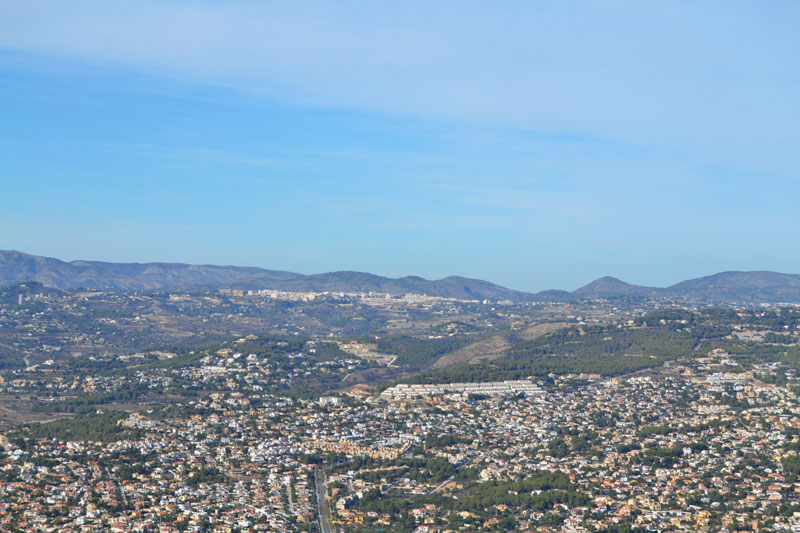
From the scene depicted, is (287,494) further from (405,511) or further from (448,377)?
(448,377)

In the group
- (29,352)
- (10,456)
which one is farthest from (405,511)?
(29,352)

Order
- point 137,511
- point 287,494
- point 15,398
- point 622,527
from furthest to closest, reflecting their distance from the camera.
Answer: point 15,398
point 287,494
point 137,511
point 622,527

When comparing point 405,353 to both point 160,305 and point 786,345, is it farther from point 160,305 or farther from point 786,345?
point 160,305

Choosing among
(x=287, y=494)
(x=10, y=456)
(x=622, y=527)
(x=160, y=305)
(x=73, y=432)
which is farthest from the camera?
(x=160, y=305)

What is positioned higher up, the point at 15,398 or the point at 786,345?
the point at 786,345

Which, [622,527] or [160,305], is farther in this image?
[160,305]

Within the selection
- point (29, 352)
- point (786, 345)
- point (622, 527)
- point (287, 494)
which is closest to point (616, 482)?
point (622, 527)
